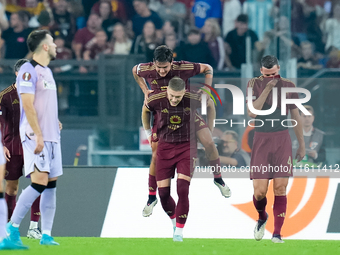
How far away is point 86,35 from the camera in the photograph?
12508 mm

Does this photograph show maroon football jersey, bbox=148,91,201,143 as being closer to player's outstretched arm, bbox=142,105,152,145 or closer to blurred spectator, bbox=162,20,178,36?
player's outstretched arm, bbox=142,105,152,145

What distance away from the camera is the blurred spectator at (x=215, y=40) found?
1191cm

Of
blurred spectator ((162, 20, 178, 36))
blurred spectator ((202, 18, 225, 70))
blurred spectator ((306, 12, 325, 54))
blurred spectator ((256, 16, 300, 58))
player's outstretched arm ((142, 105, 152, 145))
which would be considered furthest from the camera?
blurred spectator ((306, 12, 325, 54))

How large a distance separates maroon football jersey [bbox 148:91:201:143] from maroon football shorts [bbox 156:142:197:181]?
7 cm

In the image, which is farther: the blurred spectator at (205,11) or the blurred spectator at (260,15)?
the blurred spectator at (205,11)

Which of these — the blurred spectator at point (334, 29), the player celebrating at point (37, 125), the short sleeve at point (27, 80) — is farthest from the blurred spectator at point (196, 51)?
the short sleeve at point (27, 80)

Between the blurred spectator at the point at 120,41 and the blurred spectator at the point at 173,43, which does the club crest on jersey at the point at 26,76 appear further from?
the blurred spectator at the point at 120,41

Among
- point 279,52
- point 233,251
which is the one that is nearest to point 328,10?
point 279,52

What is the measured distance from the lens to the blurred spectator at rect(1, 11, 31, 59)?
39.6 feet

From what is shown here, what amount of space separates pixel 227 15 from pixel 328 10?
219 cm

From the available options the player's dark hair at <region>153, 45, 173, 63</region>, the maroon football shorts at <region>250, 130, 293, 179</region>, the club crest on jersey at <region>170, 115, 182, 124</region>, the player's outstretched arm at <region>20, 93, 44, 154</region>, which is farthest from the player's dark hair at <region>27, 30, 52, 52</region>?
the maroon football shorts at <region>250, 130, 293, 179</region>

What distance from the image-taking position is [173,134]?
7.89m

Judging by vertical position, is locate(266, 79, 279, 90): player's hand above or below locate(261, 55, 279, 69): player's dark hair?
below

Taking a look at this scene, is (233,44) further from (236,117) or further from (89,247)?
(89,247)
